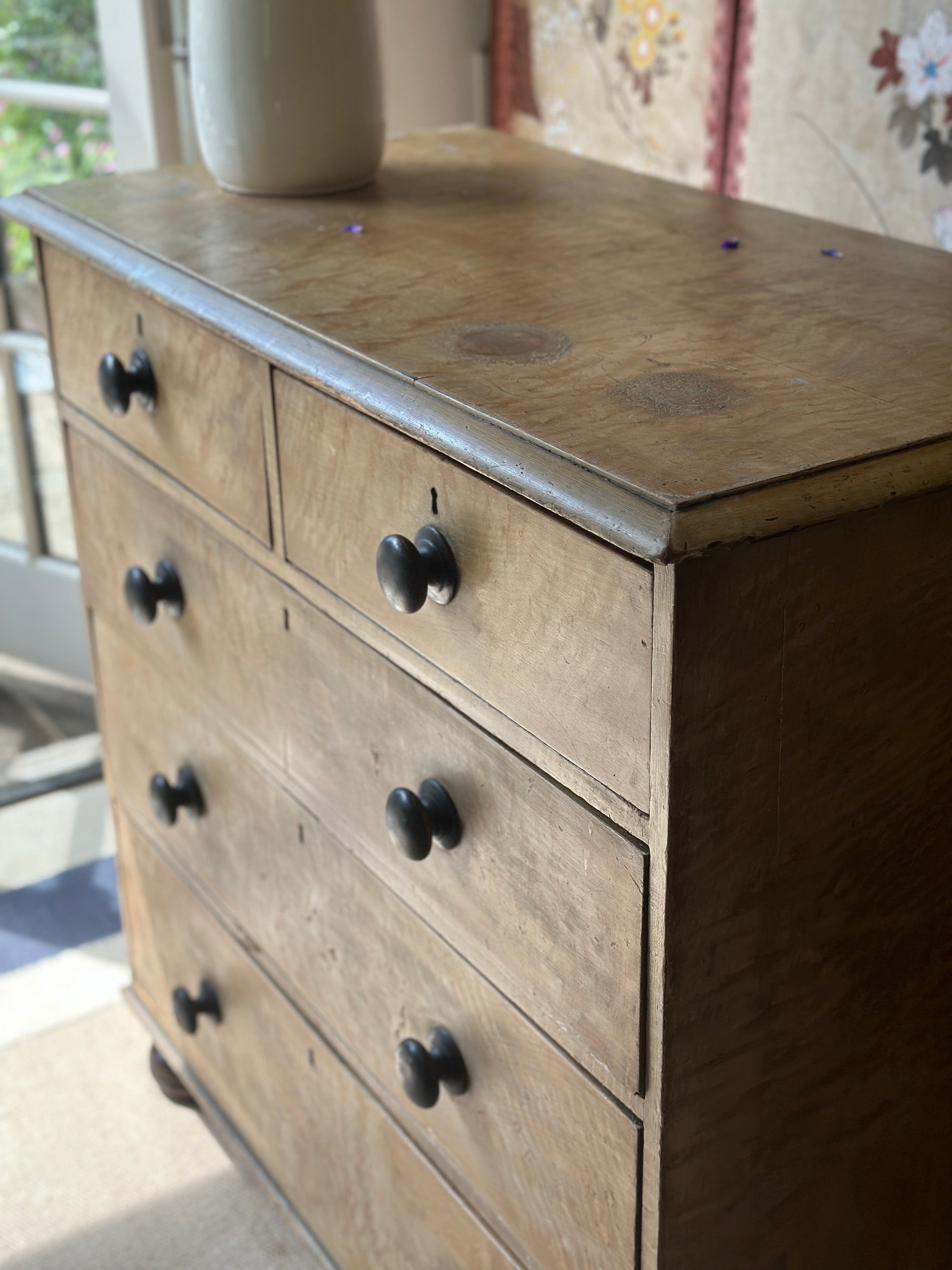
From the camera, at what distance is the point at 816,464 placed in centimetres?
57

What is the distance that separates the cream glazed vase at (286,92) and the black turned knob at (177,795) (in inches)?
19.7

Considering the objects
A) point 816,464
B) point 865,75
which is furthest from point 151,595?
point 865,75

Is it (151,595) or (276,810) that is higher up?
(151,595)

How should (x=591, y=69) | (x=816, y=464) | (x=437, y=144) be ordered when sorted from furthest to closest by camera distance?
(x=591, y=69), (x=437, y=144), (x=816, y=464)

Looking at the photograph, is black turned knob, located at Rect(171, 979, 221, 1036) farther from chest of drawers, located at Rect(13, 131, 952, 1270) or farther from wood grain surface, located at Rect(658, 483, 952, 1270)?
wood grain surface, located at Rect(658, 483, 952, 1270)

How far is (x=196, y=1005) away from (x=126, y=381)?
60 centimetres

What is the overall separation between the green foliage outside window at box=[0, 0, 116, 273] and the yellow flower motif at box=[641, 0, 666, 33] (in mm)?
846

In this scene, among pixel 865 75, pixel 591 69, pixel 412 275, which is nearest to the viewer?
pixel 412 275

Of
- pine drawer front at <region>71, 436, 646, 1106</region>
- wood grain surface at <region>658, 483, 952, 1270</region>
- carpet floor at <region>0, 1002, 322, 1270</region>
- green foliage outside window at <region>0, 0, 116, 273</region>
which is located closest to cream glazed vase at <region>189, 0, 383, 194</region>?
pine drawer front at <region>71, 436, 646, 1106</region>

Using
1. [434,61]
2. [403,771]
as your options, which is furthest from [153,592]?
[434,61]

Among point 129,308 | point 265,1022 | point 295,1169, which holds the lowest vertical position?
point 295,1169

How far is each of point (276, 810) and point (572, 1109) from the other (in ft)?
1.22

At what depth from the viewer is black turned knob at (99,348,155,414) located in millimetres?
981

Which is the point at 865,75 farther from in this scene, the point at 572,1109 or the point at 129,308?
the point at 572,1109
